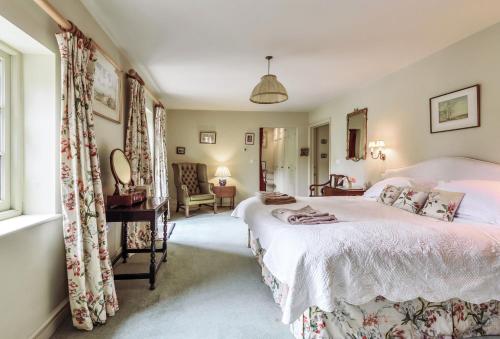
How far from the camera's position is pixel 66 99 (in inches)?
70.4

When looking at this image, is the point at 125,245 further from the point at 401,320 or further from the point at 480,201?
the point at 480,201

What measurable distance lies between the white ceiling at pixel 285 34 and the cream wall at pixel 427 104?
17cm

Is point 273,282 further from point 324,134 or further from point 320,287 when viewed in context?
point 324,134

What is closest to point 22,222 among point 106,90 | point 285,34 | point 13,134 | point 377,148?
point 13,134

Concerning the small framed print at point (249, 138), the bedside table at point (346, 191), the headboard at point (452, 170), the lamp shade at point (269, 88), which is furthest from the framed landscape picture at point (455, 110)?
the small framed print at point (249, 138)

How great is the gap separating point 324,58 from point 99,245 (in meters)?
3.18

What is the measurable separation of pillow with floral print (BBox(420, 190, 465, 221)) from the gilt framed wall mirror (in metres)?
2.23

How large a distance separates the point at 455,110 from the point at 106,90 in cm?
373

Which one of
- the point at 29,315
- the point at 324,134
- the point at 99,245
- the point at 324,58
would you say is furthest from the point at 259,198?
the point at 324,134

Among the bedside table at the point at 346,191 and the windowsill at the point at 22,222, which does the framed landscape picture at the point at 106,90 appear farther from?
the bedside table at the point at 346,191

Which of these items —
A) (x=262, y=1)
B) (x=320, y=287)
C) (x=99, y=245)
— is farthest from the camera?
(x=262, y=1)

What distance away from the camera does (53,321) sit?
1.79 meters

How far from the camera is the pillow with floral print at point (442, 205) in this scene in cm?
220

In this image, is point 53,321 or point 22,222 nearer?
point 22,222
